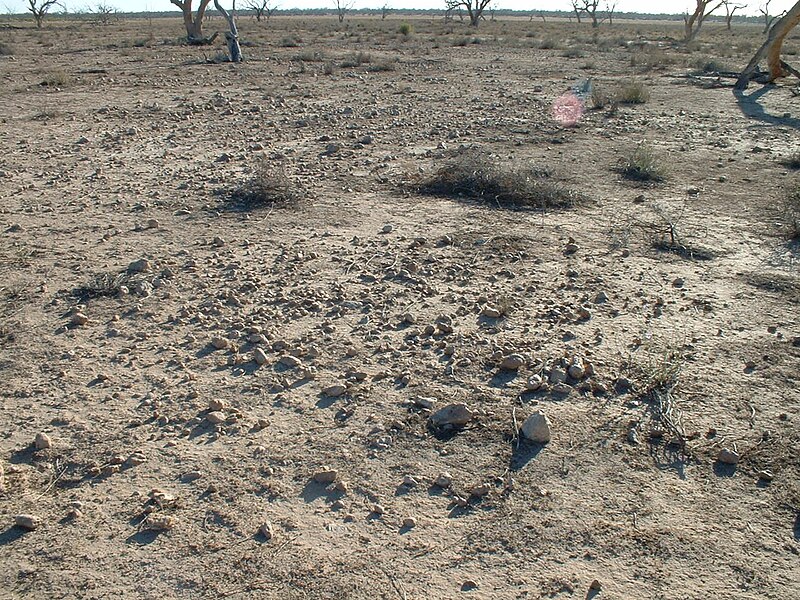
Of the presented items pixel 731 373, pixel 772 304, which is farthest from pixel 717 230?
pixel 731 373

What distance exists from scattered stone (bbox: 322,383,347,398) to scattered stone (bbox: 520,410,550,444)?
43.7 inches

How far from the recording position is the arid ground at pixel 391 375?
328 cm

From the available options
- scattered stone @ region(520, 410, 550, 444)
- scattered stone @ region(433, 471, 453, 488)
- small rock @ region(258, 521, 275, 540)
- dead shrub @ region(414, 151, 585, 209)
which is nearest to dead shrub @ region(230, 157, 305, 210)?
dead shrub @ region(414, 151, 585, 209)

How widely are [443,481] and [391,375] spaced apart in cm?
107

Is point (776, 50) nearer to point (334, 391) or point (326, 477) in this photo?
point (334, 391)

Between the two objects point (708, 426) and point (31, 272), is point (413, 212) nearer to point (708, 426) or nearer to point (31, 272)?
point (31, 272)

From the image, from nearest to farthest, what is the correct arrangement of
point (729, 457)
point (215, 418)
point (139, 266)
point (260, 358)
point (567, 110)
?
point (729, 457), point (215, 418), point (260, 358), point (139, 266), point (567, 110)

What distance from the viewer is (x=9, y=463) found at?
3795 mm

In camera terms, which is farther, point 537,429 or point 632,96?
point 632,96

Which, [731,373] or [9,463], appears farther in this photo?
[731,373]

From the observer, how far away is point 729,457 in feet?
12.8

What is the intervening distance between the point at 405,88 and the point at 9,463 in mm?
13726

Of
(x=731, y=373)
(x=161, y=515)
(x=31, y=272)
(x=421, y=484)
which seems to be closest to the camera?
(x=161, y=515)

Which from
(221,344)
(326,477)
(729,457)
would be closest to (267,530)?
(326,477)
